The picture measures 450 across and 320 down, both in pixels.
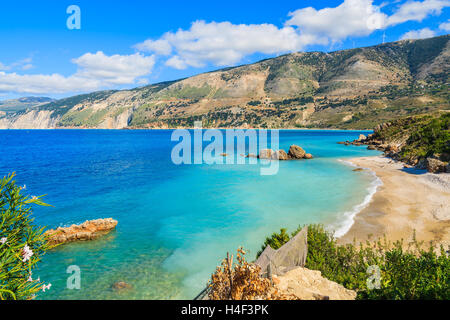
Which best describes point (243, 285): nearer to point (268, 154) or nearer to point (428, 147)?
point (428, 147)

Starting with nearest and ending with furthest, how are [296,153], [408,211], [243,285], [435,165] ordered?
1. [243,285]
2. [408,211]
3. [435,165]
4. [296,153]

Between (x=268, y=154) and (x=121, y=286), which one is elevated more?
(x=268, y=154)

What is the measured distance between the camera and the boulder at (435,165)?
27.9m

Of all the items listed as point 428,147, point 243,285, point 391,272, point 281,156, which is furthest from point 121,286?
point 281,156

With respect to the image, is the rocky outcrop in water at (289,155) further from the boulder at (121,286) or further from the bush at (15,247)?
the bush at (15,247)

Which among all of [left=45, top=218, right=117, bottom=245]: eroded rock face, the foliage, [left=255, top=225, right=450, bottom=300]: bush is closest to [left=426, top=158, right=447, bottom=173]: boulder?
[left=255, top=225, right=450, bottom=300]: bush

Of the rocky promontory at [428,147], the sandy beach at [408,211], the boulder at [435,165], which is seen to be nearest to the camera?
the sandy beach at [408,211]

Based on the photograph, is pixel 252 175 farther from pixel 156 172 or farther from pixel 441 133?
pixel 441 133

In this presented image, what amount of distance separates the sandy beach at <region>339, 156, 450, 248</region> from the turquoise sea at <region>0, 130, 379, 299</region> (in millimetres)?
1249

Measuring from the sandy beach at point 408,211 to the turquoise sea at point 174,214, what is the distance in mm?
1249

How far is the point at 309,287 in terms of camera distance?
7.14m

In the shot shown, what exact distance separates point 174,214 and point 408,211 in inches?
763

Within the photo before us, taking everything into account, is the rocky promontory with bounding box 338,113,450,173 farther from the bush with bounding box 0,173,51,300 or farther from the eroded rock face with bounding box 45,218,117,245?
the bush with bounding box 0,173,51,300

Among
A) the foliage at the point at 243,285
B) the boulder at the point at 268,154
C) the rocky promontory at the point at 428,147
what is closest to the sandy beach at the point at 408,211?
the rocky promontory at the point at 428,147
